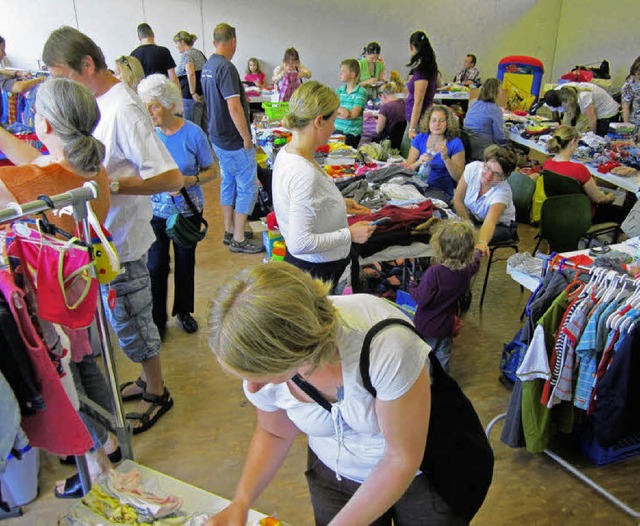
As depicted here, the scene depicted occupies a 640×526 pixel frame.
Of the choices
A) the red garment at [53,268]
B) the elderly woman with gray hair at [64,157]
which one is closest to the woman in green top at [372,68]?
the elderly woman with gray hair at [64,157]

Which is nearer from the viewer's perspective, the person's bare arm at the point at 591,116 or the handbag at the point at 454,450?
the handbag at the point at 454,450

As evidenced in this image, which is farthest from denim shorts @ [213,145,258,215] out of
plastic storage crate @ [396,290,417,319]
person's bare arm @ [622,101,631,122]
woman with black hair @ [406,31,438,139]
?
person's bare arm @ [622,101,631,122]

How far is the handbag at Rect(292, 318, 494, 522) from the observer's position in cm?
132

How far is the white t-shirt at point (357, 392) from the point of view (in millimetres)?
1137

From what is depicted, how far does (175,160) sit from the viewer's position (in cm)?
315

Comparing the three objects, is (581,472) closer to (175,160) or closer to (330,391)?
(330,391)

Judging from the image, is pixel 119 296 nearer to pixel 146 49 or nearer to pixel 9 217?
pixel 9 217

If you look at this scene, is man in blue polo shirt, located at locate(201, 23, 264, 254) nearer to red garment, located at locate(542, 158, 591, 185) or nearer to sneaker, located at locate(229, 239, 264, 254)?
sneaker, located at locate(229, 239, 264, 254)

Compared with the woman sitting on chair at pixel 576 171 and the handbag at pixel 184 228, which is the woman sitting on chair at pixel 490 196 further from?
the handbag at pixel 184 228

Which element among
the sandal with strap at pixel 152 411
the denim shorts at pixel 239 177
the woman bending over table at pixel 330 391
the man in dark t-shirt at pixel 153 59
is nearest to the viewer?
the woman bending over table at pixel 330 391

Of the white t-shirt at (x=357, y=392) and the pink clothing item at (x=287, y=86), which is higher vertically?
the pink clothing item at (x=287, y=86)

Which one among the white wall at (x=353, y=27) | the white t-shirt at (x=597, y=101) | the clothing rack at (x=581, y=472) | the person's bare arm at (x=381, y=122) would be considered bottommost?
the clothing rack at (x=581, y=472)

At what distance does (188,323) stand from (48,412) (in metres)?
2.02

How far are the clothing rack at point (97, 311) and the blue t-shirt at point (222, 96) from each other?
2852 millimetres
